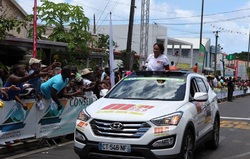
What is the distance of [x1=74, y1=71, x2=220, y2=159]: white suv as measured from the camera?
506 cm

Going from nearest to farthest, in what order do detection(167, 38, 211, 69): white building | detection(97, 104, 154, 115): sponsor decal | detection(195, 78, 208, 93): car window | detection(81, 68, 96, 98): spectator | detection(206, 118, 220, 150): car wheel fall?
detection(97, 104, 154, 115): sponsor decal
detection(195, 78, 208, 93): car window
detection(206, 118, 220, 150): car wheel
detection(81, 68, 96, 98): spectator
detection(167, 38, 211, 69): white building

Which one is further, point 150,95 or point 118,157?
point 150,95

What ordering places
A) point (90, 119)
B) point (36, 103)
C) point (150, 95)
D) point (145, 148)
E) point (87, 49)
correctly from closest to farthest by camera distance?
1. point (145, 148)
2. point (90, 119)
3. point (150, 95)
4. point (36, 103)
5. point (87, 49)

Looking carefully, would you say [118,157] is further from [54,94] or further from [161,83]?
[54,94]

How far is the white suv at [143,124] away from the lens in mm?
5062

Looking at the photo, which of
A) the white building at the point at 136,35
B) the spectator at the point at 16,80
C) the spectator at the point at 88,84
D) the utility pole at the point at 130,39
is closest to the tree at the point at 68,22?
the utility pole at the point at 130,39

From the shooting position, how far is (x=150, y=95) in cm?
619

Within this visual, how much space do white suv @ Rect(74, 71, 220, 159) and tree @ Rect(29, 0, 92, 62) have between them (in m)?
12.3

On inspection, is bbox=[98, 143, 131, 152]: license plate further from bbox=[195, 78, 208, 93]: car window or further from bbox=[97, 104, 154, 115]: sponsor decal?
bbox=[195, 78, 208, 93]: car window

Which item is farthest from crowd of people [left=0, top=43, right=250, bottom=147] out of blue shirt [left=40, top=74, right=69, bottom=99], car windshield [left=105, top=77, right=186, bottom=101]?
car windshield [left=105, top=77, right=186, bottom=101]

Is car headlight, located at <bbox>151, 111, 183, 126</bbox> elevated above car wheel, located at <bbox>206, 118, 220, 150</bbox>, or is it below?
above

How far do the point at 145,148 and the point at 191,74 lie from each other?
2423 mm

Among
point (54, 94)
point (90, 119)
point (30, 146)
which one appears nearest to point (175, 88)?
point (90, 119)

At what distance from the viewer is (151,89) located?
6.36 meters
